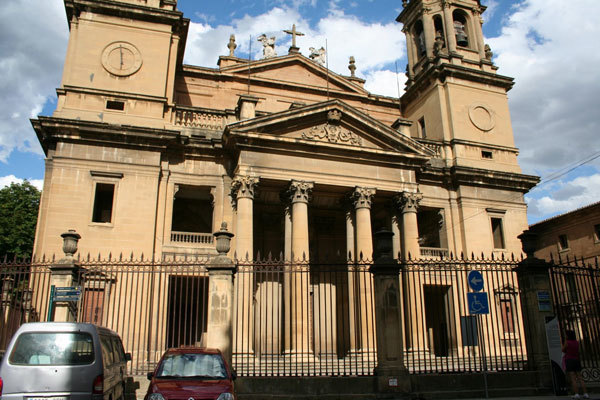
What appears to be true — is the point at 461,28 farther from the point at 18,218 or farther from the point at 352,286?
the point at 18,218

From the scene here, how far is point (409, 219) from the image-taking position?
862 inches

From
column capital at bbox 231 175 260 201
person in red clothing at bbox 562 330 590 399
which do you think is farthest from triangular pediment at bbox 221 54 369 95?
person in red clothing at bbox 562 330 590 399

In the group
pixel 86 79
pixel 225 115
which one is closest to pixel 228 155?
pixel 225 115

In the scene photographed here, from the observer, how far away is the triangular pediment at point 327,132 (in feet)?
66.4

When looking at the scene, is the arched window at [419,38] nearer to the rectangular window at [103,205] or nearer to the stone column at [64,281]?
the rectangular window at [103,205]

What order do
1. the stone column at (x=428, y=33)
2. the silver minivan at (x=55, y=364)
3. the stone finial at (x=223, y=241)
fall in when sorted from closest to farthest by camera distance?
1. the silver minivan at (x=55, y=364)
2. the stone finial at (x=223, y=241)
3. the stone column at (x=428, y=33)

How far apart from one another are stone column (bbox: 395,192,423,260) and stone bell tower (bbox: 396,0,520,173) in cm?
458

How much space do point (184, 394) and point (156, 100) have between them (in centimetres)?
1619

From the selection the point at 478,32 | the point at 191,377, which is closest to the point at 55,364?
the point at 191,377

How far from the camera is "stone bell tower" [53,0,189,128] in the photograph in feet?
68.4

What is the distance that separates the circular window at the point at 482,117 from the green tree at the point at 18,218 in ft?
90.3

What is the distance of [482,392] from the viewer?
1223cm

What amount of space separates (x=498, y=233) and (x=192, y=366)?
20719mm

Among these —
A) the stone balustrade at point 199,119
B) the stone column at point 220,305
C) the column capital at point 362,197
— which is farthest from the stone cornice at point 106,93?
the stone column at point 220,305
